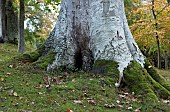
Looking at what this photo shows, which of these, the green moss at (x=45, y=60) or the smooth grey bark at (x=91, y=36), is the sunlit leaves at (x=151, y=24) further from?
the green moss at (x=45, y=60)

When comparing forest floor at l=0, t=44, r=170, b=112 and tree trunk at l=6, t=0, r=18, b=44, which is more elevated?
tree trunk at l=6, t=0, r=18, b=44

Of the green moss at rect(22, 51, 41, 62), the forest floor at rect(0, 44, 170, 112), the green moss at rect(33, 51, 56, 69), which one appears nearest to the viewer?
the forest floor at rect(0, 44, 170, 112)

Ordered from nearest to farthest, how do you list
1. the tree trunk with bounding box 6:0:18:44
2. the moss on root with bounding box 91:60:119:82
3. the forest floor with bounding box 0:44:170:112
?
1. the forest floor with bounding box 0:44:170:112
2. the moss on root with bounding box 91:60:119:82
3. the tree trunk with bounding box 6:0:18:44

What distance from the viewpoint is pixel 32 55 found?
749cm

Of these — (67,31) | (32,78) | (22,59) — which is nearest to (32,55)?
(22,59)

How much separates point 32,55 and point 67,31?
4.01 feet

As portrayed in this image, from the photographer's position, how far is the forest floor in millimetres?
4324

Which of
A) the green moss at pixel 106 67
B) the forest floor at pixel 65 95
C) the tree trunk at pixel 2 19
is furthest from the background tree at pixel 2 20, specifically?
the green moss at pixel 106 67

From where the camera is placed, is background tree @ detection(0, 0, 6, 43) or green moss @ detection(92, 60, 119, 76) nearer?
green moss @ detection(92, 60, 119, 76)

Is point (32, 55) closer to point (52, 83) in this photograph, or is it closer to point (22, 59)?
A: point (22, 59)

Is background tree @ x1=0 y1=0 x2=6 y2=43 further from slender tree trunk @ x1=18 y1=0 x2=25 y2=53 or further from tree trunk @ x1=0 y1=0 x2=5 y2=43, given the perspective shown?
slender tree trunk @ x1=18 y1=0 x2=25 y2=53

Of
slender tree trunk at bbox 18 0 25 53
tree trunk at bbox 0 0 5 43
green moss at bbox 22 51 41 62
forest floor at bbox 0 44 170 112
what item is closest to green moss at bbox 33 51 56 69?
green moss at bbox 22 51 41 62

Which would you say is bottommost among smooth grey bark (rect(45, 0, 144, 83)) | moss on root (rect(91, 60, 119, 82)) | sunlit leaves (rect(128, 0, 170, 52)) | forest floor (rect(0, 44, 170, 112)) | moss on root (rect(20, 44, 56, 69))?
forest floor (rect(0, 44, 170, 112))

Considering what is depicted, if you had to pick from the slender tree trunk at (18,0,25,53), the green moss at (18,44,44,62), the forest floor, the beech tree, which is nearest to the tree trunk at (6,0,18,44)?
the slender tree trunk at (18,0,25,53)
